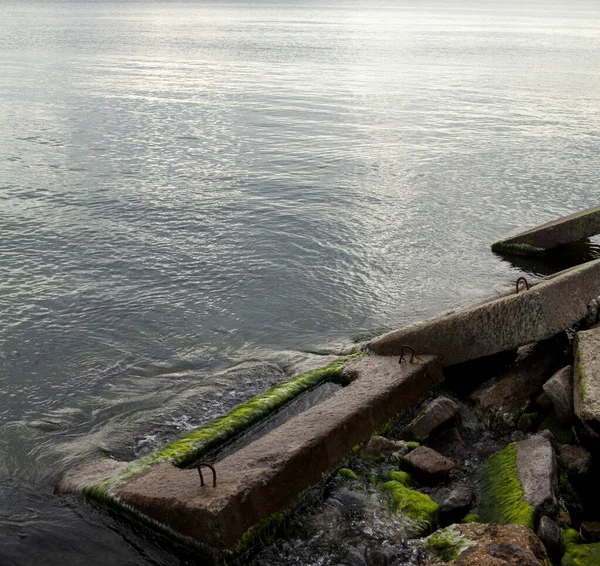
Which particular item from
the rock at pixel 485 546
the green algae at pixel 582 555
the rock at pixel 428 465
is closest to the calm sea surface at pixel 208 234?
the rock at pixel 485 546

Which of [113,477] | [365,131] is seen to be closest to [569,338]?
[113,477]

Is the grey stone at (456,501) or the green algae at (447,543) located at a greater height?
the green algae at (447,543)

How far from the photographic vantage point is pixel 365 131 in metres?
29.1

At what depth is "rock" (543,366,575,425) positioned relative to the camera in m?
8.64

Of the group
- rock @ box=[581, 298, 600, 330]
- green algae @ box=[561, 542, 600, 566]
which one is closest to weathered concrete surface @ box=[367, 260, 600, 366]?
rock @ box=[581, 298, 600, 330]

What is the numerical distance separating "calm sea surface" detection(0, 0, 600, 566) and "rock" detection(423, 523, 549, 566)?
2710mm

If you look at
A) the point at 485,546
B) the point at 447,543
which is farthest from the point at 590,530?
the point at 447,543

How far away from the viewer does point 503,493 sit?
7711 millimetres

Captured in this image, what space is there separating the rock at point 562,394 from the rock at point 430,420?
3.99 feet

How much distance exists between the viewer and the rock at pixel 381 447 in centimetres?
864

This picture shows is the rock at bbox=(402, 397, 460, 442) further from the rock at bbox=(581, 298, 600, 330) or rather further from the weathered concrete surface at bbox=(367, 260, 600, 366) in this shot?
the rock at bbox=(581, 298, 600, 330)

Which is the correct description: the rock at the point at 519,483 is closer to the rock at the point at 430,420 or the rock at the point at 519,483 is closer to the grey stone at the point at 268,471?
the rock at the point at 430,420

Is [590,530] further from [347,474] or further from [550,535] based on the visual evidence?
[347,474]

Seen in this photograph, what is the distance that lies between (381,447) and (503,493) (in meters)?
1.55
